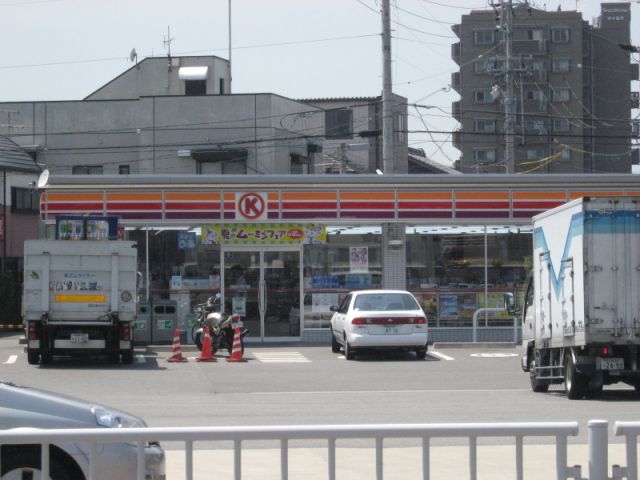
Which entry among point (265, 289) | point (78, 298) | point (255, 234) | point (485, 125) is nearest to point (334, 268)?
point (265, 289)

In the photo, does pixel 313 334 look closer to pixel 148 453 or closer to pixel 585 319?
pixel 585 319

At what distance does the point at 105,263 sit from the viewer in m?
23.6

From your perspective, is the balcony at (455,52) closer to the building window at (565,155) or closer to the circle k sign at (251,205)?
the building window at (565,155)

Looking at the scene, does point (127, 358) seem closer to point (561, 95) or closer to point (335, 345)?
point (335, 345)

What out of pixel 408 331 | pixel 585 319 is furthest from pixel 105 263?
pixel 585 319

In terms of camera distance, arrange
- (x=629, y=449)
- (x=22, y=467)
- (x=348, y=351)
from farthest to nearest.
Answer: (x=348, y=351), (x=22, y=467), (x=629, y=449)

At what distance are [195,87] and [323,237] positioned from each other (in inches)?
1207

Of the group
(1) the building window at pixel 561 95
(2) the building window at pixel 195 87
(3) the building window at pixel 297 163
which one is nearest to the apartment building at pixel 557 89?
(1) the building window at pixel 561 95

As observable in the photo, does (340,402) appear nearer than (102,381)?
Yes

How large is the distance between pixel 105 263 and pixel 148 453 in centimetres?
1646

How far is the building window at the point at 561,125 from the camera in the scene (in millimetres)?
79688

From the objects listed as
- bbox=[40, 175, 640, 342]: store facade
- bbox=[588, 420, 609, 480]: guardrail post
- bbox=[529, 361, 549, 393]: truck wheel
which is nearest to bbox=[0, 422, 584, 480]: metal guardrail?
bbox=[588, 420, 609, 480]: guardrail post

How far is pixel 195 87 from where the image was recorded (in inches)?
2339

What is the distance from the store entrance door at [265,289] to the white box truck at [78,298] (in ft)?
23.2
